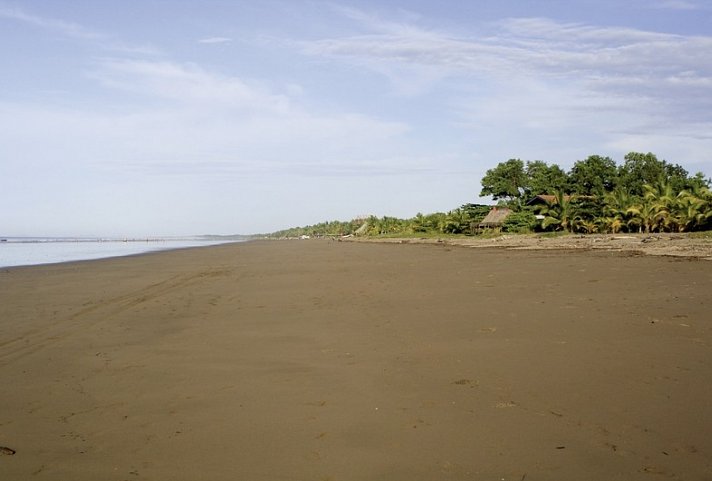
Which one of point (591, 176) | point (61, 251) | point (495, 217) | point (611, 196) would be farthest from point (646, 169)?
point (61, 251)

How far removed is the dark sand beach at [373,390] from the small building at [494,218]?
4919cm

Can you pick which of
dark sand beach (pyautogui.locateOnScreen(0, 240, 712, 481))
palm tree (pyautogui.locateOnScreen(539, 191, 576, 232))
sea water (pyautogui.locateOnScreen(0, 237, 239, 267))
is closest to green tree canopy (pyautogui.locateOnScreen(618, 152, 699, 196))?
palm tree (pyautogui.locateOnScreen(539, 191, 576, 232))

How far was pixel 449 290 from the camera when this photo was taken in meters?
11.4

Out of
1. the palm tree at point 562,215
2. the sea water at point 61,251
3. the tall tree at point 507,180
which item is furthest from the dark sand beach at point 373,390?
the tall tree at point 507,180

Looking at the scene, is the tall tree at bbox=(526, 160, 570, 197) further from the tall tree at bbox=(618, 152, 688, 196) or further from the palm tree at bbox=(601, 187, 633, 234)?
the palm tree at bbox=(601, 187, 633, 234)

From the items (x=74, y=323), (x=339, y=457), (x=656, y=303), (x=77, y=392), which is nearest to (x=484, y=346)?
(x=339, y=457)

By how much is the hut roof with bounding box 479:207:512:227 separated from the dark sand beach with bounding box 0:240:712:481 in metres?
49.3

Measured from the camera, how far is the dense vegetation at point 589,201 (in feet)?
118

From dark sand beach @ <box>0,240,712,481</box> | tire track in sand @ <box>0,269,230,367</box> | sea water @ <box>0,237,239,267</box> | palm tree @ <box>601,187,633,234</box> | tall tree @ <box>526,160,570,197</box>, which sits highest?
tall tree @ <box>526,160,570,197</box>

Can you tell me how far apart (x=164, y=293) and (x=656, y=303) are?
35.5 ft

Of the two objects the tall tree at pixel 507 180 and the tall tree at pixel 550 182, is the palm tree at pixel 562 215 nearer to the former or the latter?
the tall tree at pixel 550 182

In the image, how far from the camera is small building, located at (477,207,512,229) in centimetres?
5808

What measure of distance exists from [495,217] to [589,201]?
54.2 feet

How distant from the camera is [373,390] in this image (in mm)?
4785
